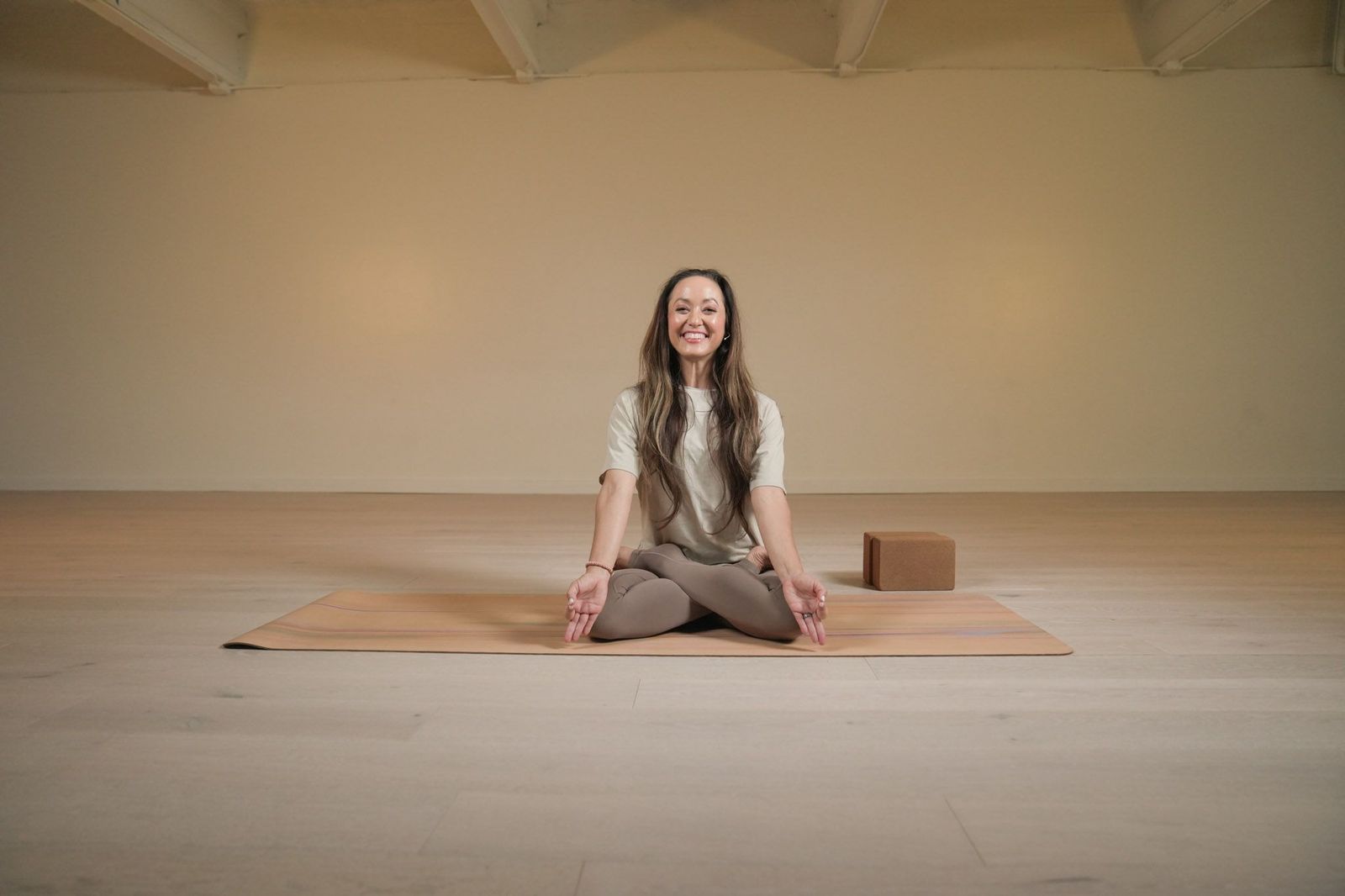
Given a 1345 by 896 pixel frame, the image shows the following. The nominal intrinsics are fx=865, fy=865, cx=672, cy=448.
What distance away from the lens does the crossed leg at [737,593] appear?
82.7 inches

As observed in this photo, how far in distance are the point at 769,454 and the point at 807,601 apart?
0.43 meters

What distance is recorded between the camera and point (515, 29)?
5523 millimetres

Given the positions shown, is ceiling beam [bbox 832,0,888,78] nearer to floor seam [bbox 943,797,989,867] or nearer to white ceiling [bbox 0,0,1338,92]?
white ceiling [bbox 0,0,1338,92]

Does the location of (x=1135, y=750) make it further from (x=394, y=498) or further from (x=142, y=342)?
(x=142, y=342)

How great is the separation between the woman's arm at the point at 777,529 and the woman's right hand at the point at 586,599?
0.41m

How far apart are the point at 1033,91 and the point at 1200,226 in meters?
1.52

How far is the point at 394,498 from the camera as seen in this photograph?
5969 millimetres

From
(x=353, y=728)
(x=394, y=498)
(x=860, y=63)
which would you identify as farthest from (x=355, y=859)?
(x=860, y=63)

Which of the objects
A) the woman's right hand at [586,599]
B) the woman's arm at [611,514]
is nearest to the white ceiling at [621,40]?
the woman's arm at [611,514]

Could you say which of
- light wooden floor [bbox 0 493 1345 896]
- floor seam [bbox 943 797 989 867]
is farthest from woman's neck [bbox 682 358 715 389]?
floor seam [bbox 943 797 989 867]

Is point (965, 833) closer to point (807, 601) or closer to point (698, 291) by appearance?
point (807, 601)

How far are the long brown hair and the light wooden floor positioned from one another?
0.48 meters

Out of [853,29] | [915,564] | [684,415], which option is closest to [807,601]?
[684,415]

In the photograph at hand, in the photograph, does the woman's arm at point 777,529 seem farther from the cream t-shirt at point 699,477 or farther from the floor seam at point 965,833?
the floor seam at point 965,833
